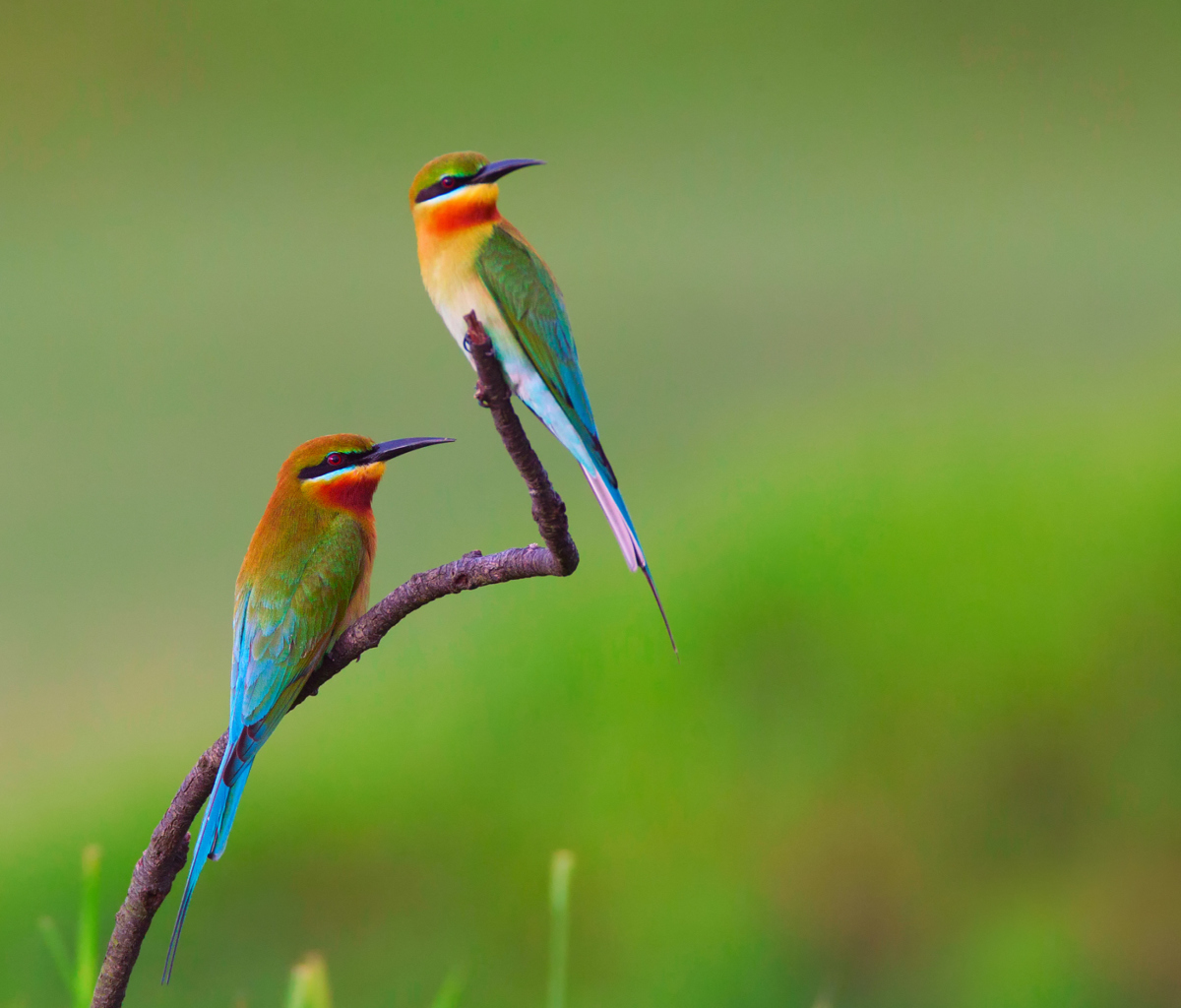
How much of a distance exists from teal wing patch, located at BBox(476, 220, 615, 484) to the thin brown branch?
41 centimetres

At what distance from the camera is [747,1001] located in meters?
3.34

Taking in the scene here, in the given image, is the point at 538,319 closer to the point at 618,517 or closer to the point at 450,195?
the point at 450,195

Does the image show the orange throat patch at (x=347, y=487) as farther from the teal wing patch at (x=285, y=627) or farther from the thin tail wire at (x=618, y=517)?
the thin tail wire at (x=618, y=517)

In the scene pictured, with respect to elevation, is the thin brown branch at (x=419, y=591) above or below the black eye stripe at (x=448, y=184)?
below

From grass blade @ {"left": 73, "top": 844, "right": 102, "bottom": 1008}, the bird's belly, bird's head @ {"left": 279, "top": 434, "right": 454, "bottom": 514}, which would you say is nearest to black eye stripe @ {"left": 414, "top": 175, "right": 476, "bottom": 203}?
the bird's belly

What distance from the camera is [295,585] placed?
1.56 metres

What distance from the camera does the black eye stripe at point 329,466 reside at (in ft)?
5.24

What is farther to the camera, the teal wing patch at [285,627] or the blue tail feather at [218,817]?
the teal wing patch at [285,627]

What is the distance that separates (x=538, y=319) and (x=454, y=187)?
9.2 inches

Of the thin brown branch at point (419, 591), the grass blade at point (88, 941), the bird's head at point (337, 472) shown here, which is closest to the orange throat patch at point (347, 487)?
the bird's head at point (337, 472)

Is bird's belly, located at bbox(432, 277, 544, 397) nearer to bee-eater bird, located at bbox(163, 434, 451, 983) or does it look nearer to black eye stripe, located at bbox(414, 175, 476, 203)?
black eye stripe, located at bbox(414, 175, 476, 203)

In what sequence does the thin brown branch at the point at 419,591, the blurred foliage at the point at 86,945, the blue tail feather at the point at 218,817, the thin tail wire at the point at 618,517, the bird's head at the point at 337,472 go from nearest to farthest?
1. the thin brown branch at the point at 419,591
2. the blue tail feather at the point at 218,817
3. the thin tail wire at the point at 618,517
4. the blurred foliage at the point at 86,945
5. the bird's head at the point at 337,472

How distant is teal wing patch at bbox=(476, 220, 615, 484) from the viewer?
1641 mm

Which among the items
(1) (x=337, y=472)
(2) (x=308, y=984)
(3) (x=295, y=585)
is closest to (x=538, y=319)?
(1) (x=337, y=472)
